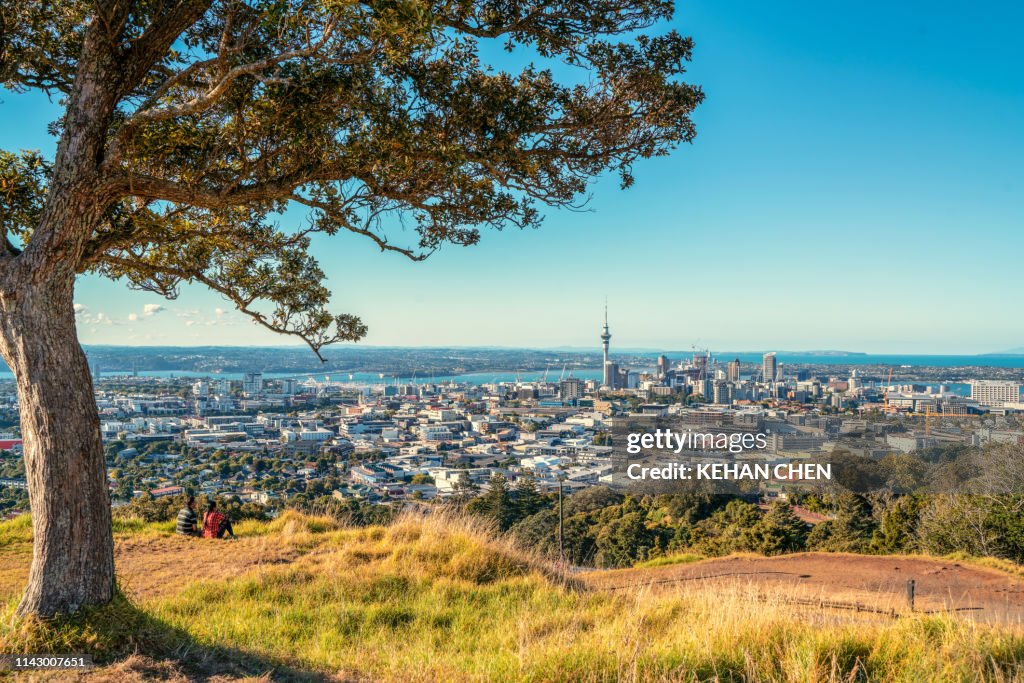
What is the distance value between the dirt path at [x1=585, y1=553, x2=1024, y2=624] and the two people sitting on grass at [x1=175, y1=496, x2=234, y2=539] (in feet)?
18.8

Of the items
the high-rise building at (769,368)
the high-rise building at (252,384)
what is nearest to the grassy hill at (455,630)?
the high-rise building at (252,384)

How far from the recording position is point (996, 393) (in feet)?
99.7

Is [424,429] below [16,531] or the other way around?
below

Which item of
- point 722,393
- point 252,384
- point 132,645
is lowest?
point 722,393

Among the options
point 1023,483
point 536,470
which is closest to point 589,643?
point 536,470

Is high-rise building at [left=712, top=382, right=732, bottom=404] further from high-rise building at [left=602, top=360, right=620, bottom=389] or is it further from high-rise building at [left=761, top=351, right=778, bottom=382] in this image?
high-rise building at [left=761, top=351, right=778, bottom=382]

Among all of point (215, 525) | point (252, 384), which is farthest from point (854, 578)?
point (252, 384)

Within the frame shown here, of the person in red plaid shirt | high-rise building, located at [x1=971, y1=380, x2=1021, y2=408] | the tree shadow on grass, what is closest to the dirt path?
the person in red plaid shirt

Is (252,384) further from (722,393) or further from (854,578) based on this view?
(854,578)

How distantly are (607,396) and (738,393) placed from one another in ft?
29.4

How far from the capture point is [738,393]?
39.7m

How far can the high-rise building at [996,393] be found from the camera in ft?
96.4

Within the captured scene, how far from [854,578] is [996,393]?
26.1 metres

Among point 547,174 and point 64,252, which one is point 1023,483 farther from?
point 64,252
